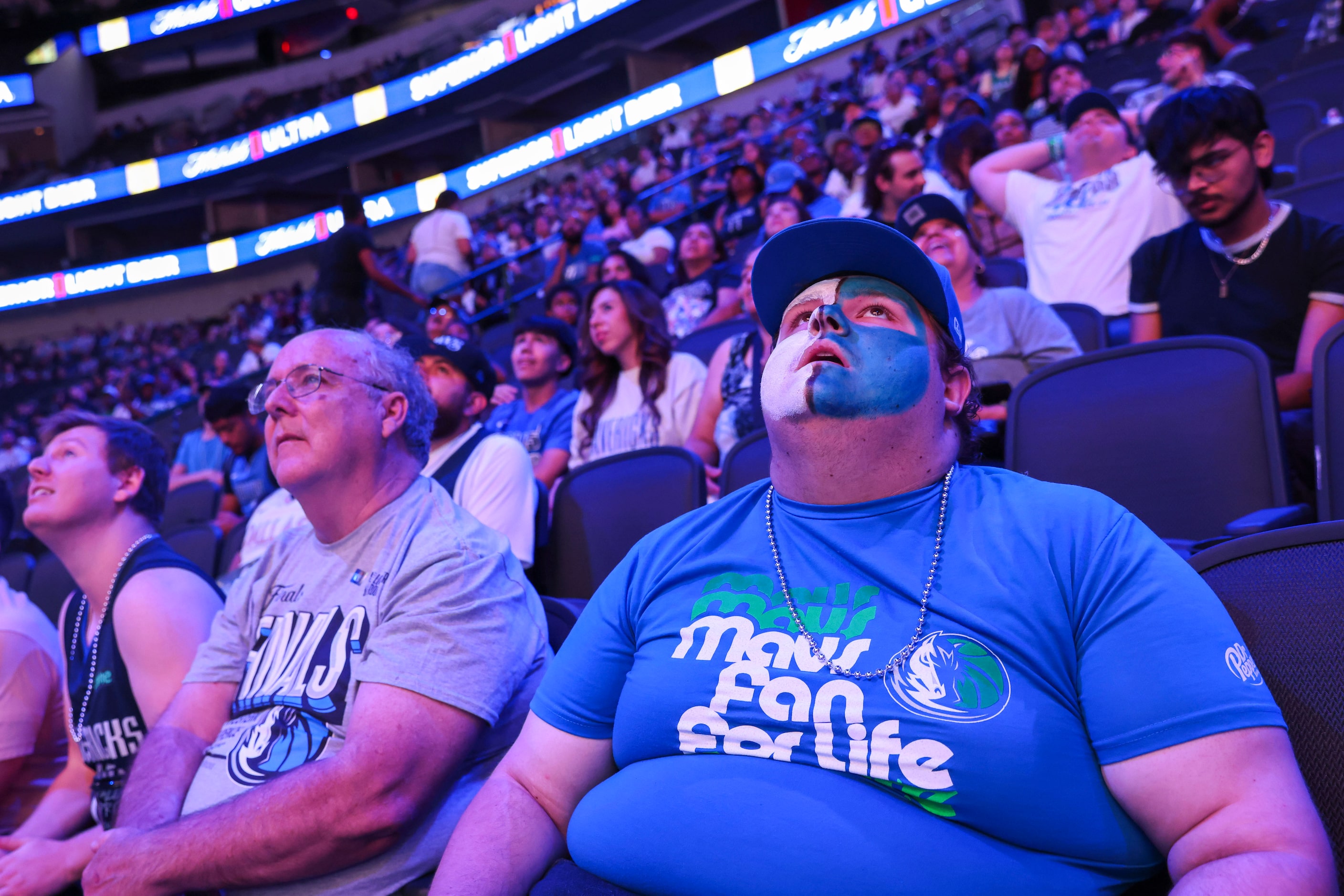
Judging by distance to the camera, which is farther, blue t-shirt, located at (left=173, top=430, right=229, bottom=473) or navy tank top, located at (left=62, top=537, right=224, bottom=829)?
blue t-shirt, located at (left=173, top=430, right=229, bottom=473)

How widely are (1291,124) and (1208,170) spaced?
3.46m

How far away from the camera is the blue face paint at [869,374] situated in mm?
1187

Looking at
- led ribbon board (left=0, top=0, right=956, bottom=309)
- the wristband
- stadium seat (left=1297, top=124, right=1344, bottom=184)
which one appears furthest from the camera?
led ribbon board (left=0, top=0, right=956, bottom=309)

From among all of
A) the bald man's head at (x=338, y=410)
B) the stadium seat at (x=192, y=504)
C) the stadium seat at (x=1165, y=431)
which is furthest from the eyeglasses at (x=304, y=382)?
the stadium seat at (x=192, y=504)

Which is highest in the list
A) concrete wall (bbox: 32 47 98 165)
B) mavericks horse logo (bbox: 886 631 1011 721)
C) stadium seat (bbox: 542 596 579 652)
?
concrete wall (bbox: 32 47 98 165)

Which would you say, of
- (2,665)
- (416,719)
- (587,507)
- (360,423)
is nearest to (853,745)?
(416,719)

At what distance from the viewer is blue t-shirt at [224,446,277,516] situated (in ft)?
15.5

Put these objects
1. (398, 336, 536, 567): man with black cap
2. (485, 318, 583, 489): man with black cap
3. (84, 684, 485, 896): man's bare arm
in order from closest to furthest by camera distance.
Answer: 1. (84, 684, 485, 896): man's bare arm
2. (398, 336, 536, 567): man with black cap
3. (485, 318, 583, 489): man with black cap

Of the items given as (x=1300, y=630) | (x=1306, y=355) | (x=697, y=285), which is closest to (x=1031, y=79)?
(x=697, y=285)

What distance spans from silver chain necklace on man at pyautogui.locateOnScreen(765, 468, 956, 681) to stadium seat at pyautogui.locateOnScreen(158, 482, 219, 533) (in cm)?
464

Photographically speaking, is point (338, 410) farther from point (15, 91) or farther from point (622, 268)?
point (15, 91)

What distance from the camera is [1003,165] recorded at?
3.77 m

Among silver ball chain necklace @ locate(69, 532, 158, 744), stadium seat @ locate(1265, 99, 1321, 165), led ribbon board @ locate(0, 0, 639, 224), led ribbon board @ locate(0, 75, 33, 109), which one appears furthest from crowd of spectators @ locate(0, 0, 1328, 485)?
led ribbon board @ locate(0, 75, 33, 109)

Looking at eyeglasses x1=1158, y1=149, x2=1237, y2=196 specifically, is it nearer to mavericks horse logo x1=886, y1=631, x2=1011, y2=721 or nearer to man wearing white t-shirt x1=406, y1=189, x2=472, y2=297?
mavericks horse logo x1=886, y1=631, x2=1011, y2=721
